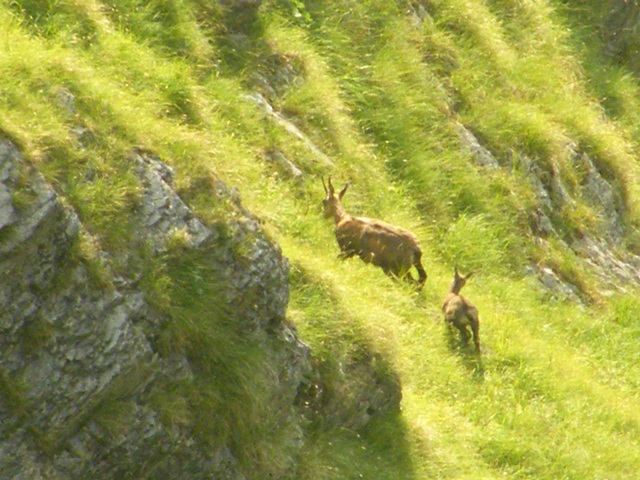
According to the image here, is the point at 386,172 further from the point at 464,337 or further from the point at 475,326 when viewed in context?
the point at 475,326

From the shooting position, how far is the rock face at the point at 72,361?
22.2ft

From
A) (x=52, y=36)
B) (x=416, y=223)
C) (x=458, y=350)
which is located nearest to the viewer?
(x=52, y=36)

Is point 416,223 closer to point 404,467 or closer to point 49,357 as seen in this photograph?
point 404,467

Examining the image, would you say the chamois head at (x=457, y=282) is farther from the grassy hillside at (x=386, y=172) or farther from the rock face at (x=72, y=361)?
the rock face at (x=72, y=361)

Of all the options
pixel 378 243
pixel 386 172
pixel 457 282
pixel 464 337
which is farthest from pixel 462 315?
pixel 386 172

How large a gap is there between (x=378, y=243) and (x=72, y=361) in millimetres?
5131

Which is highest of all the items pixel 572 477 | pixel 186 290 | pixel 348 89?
pixel 186 290

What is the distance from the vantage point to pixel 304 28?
47.8ft

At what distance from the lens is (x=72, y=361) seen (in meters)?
6.96

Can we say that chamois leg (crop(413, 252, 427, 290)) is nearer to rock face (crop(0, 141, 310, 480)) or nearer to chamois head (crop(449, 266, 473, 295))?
chamois head (crop(449, 266, 473, 295))

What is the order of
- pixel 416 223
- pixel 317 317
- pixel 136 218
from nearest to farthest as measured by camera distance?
1. pixel 136 218
2. pixel 317 317
3. pixel 416 223

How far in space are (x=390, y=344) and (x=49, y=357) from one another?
3395 mm

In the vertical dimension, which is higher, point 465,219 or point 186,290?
point 186,290

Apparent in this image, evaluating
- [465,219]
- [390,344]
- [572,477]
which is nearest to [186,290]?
[390,344]
